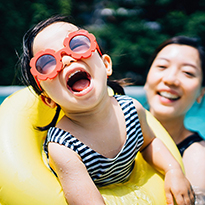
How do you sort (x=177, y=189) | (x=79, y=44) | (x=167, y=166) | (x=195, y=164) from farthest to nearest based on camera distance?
(x=195, y=164) < (x=167, y=166) < (x=177, y=189) < (x=79, y=44)

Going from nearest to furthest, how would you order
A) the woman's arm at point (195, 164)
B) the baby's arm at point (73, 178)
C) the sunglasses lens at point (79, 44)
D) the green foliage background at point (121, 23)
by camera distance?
1. the baby's arm at point (73, 178)
2. the sunglasses lens at point (79, 44)
3. the woman's arm at point (195, 164)
4. the green foliage background at point (121, 23)

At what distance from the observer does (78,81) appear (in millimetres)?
1434

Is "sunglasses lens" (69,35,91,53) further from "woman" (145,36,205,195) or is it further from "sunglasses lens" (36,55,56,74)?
"woman" (145,36,205,195)

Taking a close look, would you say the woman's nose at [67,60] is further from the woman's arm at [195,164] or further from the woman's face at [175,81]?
the woman's arm at [195,164]

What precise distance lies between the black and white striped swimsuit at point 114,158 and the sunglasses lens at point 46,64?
323 mm

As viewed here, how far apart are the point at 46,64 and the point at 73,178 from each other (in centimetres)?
59

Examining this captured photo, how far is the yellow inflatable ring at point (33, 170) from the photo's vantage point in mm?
1424

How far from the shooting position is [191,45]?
262cm

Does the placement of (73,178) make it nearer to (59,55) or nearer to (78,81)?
(78,81)

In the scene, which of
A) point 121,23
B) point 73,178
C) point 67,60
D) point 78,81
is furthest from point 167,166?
point 121,23

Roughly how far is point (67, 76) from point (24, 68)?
1.31 feet

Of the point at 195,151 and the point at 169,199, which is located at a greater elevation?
the point at 169,199

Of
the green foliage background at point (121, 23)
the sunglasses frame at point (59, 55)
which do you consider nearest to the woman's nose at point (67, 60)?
the sunglasses frame at point (59, 55)

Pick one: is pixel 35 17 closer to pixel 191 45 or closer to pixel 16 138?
pixel 191 45
